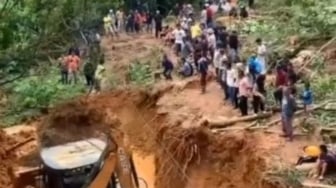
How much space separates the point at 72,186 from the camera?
44.0ft

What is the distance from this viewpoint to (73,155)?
14.0 metres

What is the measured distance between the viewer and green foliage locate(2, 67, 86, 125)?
78.2 ft

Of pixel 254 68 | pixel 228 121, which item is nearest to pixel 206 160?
pixel 228 121

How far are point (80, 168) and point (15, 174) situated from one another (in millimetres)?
4338

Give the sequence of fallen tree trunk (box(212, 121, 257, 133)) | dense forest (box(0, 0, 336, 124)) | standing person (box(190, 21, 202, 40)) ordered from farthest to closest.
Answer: standing person (box(190, 21, 202, 40)) < fallen tree trunk (box(212, 121, 257, 133)) < dense forest (box(0, 0, 336, 124))

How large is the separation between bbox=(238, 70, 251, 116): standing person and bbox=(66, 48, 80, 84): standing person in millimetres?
6937

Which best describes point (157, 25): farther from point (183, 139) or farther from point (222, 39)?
point (183, 139)

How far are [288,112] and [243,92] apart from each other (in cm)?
190

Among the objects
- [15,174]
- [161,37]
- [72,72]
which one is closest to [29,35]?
[15,174]

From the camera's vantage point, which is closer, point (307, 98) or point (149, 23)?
point (307, 98)

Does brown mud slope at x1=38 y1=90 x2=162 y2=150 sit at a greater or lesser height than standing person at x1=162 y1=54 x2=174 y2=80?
lesser

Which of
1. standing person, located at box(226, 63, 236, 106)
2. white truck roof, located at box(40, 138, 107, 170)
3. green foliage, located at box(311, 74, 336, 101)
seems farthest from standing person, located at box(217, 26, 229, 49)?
white truck roof, located at box(40, 138, 107, 170)

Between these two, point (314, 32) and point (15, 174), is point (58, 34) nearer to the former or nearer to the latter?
point (15, 174)

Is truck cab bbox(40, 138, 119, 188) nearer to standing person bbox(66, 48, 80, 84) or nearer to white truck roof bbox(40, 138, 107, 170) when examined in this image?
white truck roof bbox(40, 138, 107, 170)
